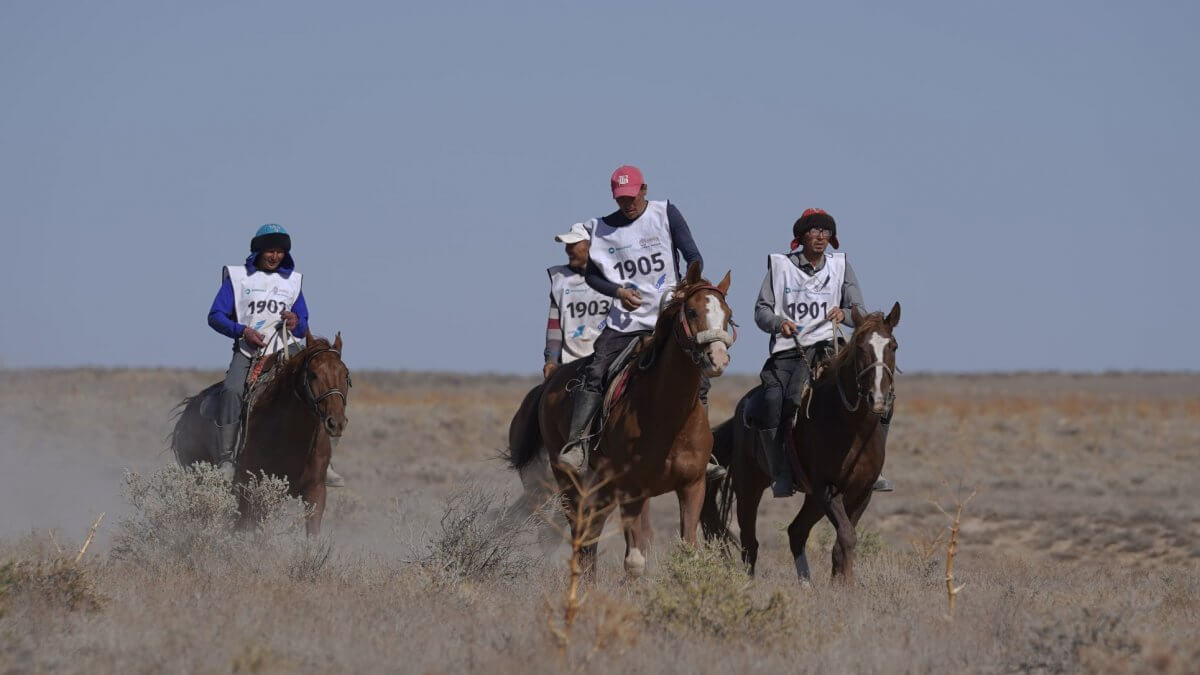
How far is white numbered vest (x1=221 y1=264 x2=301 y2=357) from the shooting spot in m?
13.0

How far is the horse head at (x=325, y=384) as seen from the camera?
11844 millimetres

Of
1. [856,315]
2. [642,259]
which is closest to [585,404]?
[642,259]

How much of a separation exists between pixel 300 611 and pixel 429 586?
4.81ft

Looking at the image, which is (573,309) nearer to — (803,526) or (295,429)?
(295,429)

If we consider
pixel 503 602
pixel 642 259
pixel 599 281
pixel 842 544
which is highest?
pixel 642 259

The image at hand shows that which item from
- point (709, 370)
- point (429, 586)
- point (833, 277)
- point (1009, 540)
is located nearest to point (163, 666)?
point (429, 586)

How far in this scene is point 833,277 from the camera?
12000mm

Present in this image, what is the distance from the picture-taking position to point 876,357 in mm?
10625

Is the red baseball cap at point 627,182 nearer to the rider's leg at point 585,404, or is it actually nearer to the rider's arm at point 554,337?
the rider's leg at point 585,404

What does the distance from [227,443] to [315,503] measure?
0.96 meters

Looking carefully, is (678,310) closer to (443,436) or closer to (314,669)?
(314,669)

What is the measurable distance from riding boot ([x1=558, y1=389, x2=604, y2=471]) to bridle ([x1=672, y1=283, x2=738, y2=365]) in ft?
3.18

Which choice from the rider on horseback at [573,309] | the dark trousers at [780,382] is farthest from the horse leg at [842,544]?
the rider on horseback at [573,309]

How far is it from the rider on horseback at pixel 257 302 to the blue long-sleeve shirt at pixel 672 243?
10.2 ft
